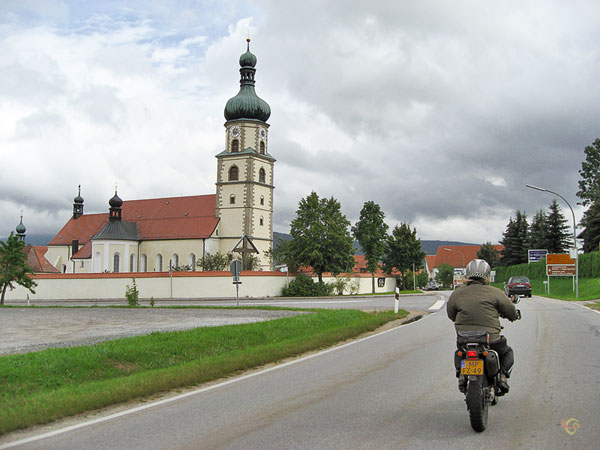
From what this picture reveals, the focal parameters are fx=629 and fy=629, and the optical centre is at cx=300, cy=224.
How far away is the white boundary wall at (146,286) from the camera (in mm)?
49281

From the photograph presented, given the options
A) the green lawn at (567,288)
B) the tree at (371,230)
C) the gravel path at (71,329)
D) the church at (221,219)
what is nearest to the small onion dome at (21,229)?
the church at (221,219)

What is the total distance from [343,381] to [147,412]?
3047mm

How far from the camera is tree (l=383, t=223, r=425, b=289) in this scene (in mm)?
79188

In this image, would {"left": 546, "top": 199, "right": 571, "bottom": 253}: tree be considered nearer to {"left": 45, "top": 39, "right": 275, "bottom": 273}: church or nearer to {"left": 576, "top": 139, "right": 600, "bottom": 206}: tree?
{"left": 576, "top": 139, "right": 600, "bottom": 206}: tree

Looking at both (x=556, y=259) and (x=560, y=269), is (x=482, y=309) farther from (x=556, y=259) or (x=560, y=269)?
(x=556, y=259)

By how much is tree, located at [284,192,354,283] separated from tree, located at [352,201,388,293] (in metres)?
19.3

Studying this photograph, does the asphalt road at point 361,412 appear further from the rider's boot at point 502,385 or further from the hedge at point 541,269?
the hedge at point 541,269

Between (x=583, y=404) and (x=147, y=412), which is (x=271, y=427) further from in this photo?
(x=583, y=404)

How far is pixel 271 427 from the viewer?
252 inches

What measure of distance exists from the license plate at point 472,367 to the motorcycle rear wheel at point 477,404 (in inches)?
3.1

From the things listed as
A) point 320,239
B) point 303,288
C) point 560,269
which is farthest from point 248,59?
point 560,269

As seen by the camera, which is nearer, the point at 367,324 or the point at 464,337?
the point at 464,337

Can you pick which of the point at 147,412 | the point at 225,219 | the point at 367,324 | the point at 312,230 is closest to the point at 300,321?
the point at 367,324

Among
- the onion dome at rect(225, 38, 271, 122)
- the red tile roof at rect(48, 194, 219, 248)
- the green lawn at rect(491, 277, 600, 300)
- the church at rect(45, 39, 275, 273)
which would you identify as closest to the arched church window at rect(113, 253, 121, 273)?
the church at rect(45, 39, 275, 273)
